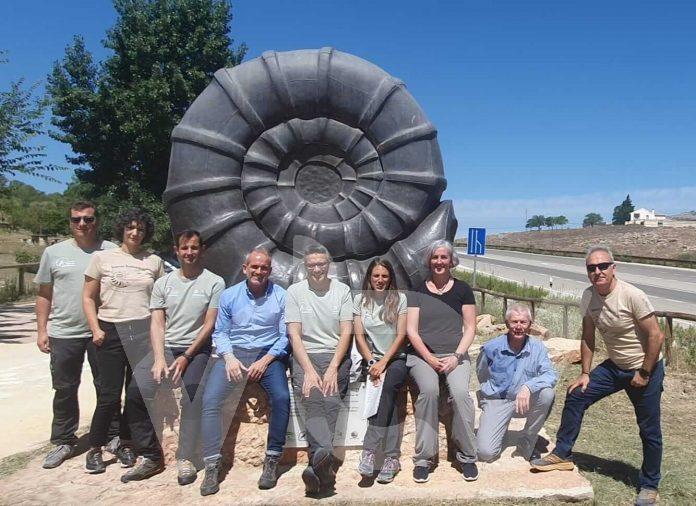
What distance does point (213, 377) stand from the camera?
3646 millimetres

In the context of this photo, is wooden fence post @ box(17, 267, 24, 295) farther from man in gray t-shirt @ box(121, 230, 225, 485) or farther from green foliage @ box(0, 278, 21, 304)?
man in gray t-shirt @ box(121, 230, 225, 485)

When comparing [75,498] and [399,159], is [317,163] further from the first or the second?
[75,498]

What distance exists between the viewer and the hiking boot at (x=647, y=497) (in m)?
3.46

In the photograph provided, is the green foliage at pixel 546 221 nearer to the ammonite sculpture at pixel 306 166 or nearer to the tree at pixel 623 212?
the tree at pixel 623 212

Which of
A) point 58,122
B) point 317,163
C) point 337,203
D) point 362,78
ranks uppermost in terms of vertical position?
point 58,122

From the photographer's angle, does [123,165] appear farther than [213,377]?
Yes

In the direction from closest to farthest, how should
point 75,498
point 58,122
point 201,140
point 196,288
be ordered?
point 75,498, point 196,288, point 201,140, point 58,122

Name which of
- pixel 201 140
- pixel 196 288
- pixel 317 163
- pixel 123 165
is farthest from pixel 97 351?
pixel 123 165

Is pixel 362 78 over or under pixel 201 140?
over

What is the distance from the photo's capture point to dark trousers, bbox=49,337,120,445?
157 inches

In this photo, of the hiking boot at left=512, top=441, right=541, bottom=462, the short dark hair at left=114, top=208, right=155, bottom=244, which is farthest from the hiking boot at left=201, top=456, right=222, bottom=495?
the hiking boot at left=512, top=441, right=541, bottom=462

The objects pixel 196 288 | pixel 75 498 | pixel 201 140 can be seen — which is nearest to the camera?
pixel 75 498

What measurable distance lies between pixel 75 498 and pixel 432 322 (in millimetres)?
2323

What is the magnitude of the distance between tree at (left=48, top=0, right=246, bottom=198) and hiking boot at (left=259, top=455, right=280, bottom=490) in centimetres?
1213
